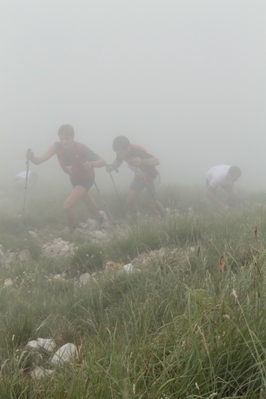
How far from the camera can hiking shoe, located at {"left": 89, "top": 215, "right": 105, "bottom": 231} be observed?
905 centimetres

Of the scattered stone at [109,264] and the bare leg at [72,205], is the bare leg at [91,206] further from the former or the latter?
the scattered stone at [109,264]

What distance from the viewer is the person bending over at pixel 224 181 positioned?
11219 mm

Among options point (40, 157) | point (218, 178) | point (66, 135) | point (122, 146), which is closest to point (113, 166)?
point (122, 146)

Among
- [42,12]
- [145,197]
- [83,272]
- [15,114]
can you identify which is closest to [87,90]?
[15,114]

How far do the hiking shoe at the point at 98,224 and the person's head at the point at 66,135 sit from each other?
6.91ft

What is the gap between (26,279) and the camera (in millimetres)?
4465

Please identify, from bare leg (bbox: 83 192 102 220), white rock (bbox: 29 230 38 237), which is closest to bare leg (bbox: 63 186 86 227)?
bare leg (bbox: 83 192 102 220)

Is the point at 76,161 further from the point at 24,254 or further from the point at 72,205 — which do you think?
the point at 24,254

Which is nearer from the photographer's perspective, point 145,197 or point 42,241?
point 42,241

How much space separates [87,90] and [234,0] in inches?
5636

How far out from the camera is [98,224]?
9.28 m

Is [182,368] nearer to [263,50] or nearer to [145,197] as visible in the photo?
[145,197]

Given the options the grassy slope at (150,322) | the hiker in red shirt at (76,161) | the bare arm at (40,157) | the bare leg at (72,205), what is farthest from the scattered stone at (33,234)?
the grassy slope at (150,322)

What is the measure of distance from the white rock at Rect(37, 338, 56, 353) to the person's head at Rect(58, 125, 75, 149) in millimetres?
7044
